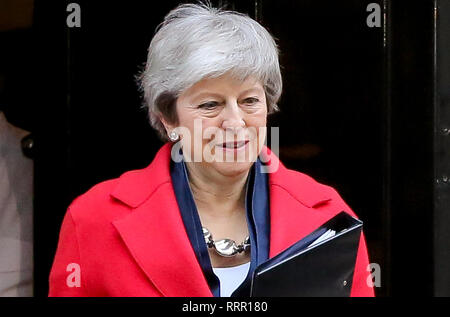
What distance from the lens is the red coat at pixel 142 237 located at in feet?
7.37

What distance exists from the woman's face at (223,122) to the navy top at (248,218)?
0.21 ft

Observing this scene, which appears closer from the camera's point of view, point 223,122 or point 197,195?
point 223,122

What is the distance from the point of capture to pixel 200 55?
2182 millimetres

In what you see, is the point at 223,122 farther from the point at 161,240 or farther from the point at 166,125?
the point at 161,240

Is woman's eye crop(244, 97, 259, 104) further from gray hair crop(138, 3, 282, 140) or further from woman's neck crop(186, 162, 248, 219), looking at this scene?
woman's neck crop(186, 162, 248, 219)

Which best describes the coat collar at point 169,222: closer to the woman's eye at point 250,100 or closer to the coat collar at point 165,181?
the coat collar at point 165,181

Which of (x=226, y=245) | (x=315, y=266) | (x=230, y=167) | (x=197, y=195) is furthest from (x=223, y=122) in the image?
(x=315, y=266)

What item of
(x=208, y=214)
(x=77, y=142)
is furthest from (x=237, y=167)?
(x=77, y=142)

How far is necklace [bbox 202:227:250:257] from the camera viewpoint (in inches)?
90.4

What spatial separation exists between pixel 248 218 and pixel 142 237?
30 cm

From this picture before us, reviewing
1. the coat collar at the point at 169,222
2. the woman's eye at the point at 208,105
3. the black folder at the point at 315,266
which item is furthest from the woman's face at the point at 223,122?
the black folder at the point at 315,266

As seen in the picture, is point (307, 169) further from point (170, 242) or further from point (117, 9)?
point (117, 9)

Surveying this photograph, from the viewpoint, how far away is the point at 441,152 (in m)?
2.63
